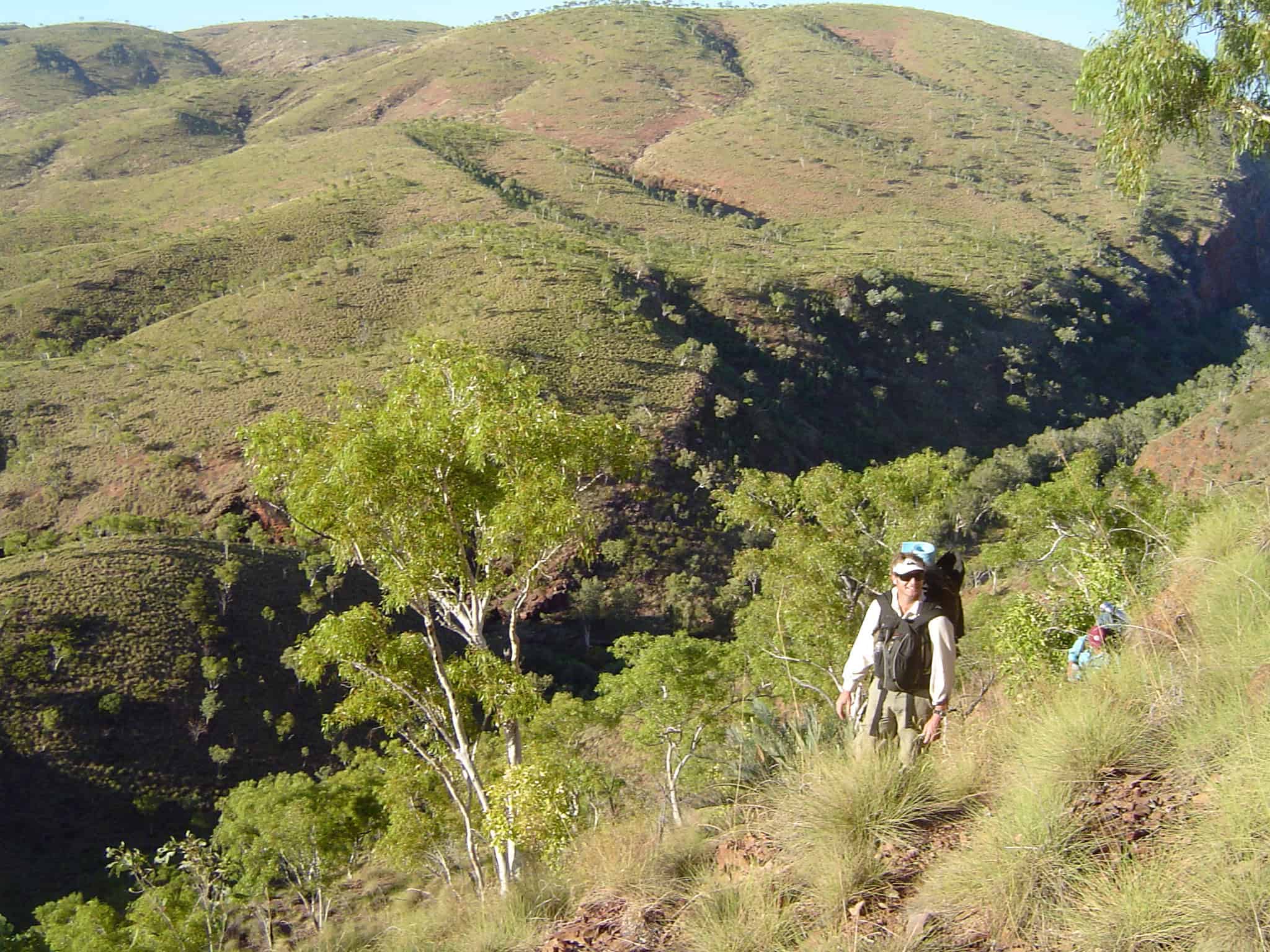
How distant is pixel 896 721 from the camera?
4.30 meters

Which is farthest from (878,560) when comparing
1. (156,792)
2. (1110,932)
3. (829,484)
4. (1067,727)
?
(156,792)

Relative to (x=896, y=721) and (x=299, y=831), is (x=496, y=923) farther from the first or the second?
(x=299, y=831)

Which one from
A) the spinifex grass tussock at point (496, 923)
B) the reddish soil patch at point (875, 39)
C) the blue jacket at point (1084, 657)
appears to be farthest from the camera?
the reddish soil patch at point (875, 39)

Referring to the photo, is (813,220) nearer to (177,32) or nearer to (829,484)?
(829,484)

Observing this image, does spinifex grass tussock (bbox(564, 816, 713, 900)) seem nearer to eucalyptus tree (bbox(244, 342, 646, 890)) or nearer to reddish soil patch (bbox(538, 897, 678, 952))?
reddish soil patch (bbox(538, 897, 678, 952))

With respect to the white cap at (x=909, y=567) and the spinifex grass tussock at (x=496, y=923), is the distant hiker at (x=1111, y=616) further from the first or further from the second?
the spinifex grass tussock at (x=496, y=923)

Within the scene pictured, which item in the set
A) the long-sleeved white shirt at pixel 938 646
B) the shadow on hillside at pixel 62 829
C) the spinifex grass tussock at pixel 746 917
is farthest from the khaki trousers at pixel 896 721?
the shadow on hillside at pixel 62 829

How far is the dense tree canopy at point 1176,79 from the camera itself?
24.7 feet

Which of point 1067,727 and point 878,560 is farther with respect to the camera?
point 878,560

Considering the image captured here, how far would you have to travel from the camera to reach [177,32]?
19862 cm

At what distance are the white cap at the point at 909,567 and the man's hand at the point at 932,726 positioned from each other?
65 centimetres

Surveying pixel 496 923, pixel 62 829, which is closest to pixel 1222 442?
pixel 496 923

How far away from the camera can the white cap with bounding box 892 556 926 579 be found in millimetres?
4160

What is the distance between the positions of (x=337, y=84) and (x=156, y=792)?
126527mm
